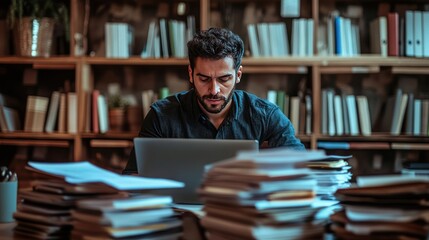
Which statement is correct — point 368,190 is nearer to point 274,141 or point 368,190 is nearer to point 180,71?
point 274,141

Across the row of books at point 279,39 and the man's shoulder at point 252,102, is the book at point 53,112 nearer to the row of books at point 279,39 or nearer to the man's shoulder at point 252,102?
the row of books at point 279,39

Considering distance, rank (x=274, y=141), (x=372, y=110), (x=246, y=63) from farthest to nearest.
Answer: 1. (x=372, y=110)
2. (x=246, y=63)
3. (x=274, y=141)

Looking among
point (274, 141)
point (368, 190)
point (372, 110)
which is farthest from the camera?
point (372, 110)

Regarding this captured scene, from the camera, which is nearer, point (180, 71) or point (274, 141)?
point (274, 141)

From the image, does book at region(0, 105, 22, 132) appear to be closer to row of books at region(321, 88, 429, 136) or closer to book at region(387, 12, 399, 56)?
row of books at region(321, 88, 429, 136)

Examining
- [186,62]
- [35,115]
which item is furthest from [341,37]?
[35,115]

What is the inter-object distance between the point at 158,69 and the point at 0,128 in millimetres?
1107

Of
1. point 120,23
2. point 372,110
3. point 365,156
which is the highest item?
point 120,23

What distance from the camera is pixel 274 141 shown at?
2.36 m

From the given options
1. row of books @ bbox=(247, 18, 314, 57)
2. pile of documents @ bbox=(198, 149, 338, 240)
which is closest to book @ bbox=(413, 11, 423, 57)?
row of books @ bbox=(247, 18, 314, 57)

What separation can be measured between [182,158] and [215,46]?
90 centimetres

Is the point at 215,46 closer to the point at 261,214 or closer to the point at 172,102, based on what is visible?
the point at 172,102

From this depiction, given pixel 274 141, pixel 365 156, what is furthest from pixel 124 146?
pixel 365 156

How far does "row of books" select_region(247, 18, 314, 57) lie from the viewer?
339 centimetres
